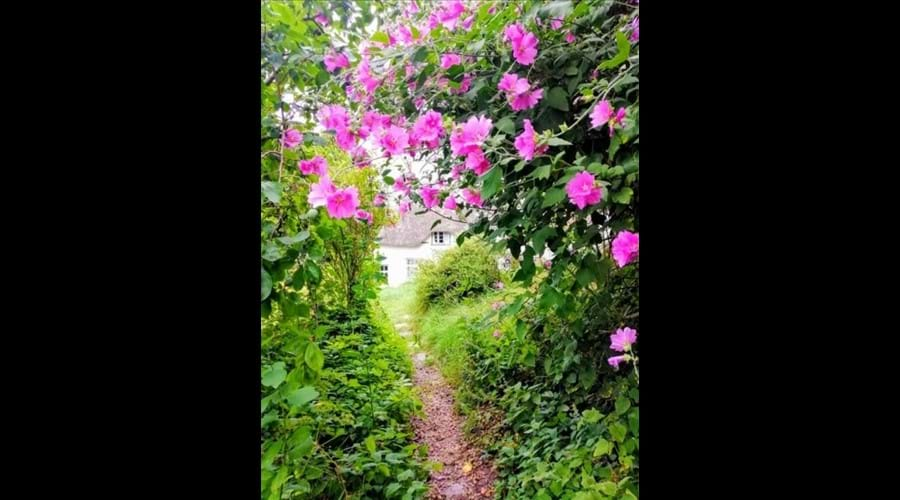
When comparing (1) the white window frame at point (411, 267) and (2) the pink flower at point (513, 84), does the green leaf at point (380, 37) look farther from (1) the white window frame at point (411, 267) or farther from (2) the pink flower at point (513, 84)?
(1) the white window frame at point (411, 267)

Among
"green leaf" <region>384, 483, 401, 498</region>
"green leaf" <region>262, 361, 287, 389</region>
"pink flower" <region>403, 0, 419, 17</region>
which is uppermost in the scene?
"pink flower" <region>403, 0, 419, 17</region>

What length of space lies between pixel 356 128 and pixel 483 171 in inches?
17.0

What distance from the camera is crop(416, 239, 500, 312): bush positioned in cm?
396

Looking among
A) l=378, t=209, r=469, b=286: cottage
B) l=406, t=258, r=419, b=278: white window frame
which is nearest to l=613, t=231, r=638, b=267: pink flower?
l=378, t=209, r=469, b=286: cottage

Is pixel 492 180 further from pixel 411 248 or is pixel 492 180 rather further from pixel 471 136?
pixel 411 248

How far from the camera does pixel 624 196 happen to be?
0.97 m

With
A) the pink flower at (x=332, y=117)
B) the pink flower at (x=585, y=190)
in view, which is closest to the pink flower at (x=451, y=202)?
the pink flower at (x=332, y=117)

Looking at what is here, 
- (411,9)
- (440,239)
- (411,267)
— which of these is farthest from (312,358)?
(440,239)

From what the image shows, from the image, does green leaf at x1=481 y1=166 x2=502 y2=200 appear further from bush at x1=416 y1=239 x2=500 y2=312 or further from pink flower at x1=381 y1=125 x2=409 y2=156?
bush at x1=416 y1=239 x2=500 y2=312

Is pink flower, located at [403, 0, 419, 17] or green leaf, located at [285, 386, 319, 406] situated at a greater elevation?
pink flower, located at [403, 0, 419, 17]

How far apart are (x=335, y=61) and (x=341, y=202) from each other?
0.57 m

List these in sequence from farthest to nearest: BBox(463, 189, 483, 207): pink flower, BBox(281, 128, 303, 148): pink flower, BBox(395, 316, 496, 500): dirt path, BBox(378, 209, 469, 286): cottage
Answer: BBox(378, 209, 469, 286): cottage → BBox(395, 316, 496, 500): dirt path → BBox(463, 189, 483, 207): pink flower → BBox(281, 128, 303, 148): pink flower
